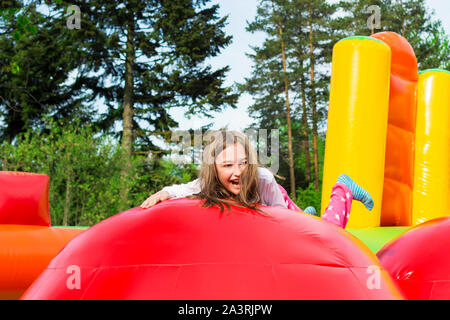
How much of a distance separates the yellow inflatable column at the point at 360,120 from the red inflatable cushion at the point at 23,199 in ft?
9.77

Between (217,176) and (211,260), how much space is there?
693mm

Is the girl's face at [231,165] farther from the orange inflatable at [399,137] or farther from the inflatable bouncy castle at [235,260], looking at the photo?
the orange inflatable at [399,137]

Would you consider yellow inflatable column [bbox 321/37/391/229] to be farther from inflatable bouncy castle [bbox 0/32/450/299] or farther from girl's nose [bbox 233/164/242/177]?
girl's nose [bbox 233/164/242/177]

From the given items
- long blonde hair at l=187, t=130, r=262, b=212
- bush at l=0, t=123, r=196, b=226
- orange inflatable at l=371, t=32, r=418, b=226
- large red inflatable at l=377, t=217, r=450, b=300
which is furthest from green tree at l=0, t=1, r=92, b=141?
large red inflatable at l=377, t=217, r=450, b=300

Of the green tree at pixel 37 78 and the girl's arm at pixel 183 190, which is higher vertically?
the green tree at pixel 37 78

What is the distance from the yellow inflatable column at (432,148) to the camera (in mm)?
6035

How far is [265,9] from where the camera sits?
877 inches

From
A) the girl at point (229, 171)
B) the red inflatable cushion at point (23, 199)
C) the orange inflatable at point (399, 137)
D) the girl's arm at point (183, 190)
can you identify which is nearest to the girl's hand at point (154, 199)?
the girl at point (229, 171)

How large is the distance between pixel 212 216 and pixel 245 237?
13cm

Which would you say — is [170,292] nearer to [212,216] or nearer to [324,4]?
[212,216]

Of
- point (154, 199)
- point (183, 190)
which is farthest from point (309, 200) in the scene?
point (154, 199)

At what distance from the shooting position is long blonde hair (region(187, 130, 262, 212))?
1.81 meters

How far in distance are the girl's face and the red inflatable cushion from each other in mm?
2837
